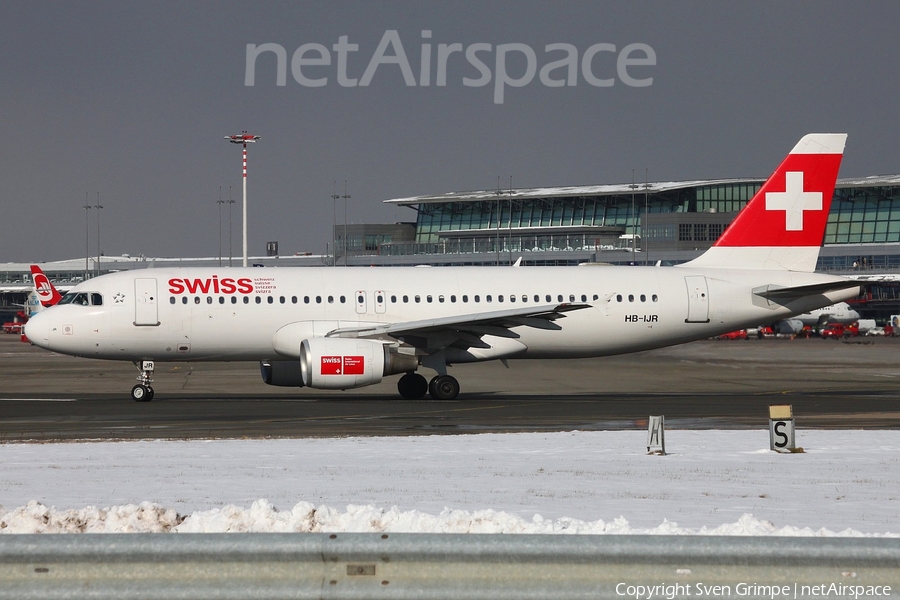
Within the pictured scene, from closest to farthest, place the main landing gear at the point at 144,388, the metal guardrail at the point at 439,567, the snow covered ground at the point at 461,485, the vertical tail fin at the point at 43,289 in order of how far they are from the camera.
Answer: the metal guardrail at the point at 439,567
the snow covered ground at the point at 461,485
the main landing gear at the point at 144,388
the vertical tail fin at the point at 43,289

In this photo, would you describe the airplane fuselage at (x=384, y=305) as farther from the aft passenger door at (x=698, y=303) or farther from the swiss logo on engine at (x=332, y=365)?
the swiss logo on engine at (x=332, y=365)

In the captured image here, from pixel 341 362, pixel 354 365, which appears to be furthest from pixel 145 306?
pixel 354 365

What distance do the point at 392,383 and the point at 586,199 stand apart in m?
93.7

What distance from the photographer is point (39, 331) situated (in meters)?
26.3

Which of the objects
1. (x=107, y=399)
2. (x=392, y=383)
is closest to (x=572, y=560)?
(x=107, y=399)

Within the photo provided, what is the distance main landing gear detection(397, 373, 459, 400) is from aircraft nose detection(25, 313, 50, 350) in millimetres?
9206

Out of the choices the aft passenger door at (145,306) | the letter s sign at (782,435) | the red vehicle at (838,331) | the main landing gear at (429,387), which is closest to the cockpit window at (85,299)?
the aft passenger door at (145,306)

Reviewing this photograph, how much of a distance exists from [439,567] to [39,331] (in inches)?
932

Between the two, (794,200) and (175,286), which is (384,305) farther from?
(794,200)

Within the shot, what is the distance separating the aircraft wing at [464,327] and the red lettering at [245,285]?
8.09 feet

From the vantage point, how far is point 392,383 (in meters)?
33.8

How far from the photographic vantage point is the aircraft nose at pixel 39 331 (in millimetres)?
26297

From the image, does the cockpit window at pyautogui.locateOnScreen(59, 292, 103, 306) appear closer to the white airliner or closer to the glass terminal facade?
the white airliner

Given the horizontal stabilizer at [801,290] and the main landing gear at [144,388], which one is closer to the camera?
the main landing gear at [144,388]
